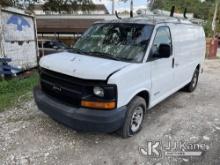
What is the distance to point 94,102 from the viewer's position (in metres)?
3.02

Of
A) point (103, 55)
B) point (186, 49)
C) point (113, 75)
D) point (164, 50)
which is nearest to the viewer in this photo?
point (113, 75)

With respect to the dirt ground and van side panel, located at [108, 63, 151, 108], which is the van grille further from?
the dirt ground

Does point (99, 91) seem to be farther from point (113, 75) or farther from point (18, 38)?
point (18, 38)

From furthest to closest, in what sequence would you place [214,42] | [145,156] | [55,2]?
1. [214,42]
2. [55,2]
3. [145,156]

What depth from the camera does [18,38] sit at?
7707 mm

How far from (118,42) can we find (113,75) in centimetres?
114

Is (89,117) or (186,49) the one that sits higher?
(186,49)

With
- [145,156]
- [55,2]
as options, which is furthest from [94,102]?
[55,2]

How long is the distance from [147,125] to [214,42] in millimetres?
12735

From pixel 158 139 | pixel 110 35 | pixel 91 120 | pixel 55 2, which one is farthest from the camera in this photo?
pixel 55 2

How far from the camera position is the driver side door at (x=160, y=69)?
12.6 ft

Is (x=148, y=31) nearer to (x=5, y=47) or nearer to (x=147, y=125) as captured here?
(x=147, y=125)

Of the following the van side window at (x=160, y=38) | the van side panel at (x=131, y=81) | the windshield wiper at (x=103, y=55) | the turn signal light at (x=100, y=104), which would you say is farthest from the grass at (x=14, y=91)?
the van side window at (x=160, y=38)

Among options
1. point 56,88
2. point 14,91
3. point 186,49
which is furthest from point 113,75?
point 14,91
